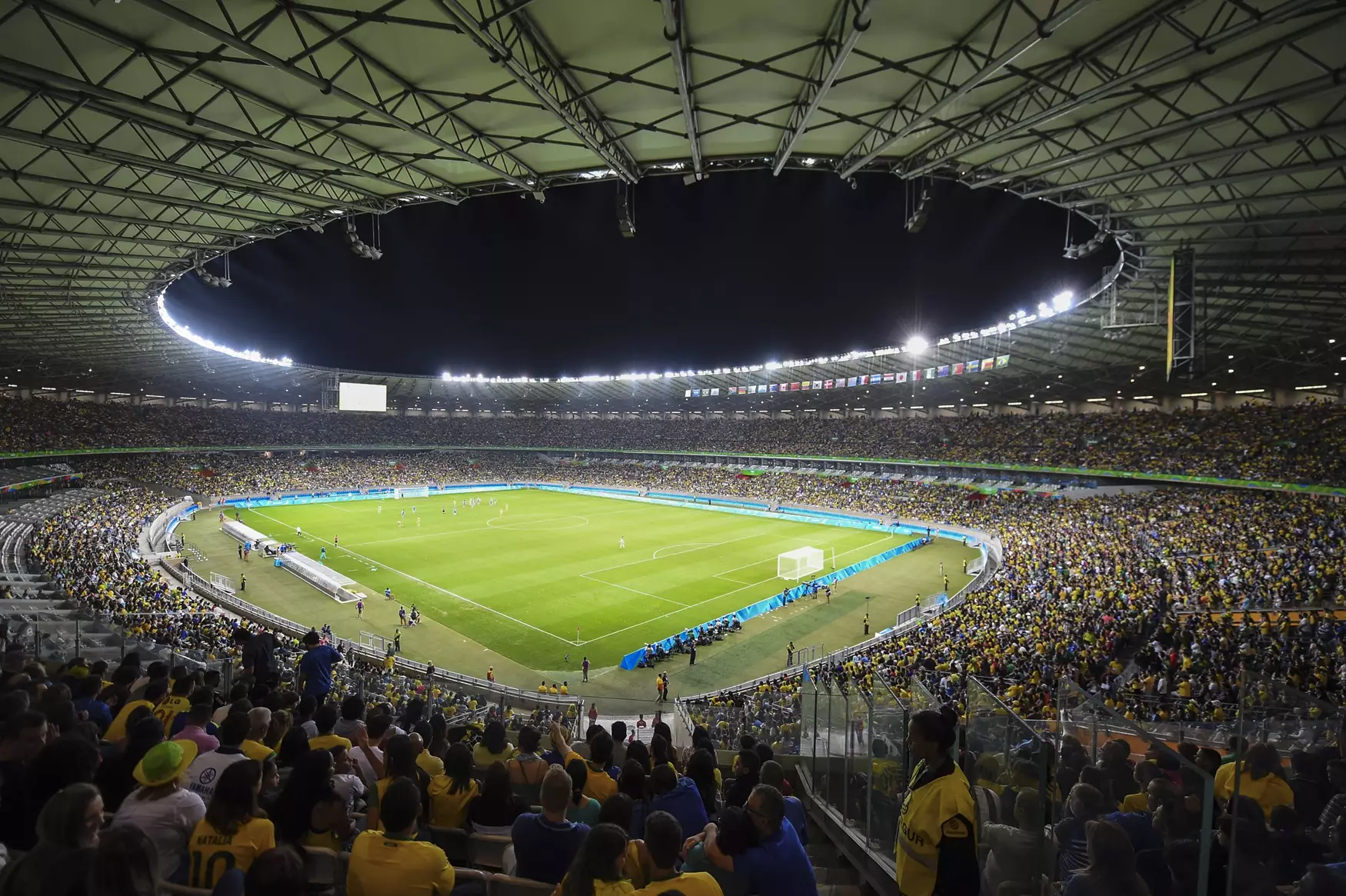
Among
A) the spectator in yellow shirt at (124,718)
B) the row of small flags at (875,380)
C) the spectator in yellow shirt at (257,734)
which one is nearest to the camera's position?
the spectator in yellow shirt at (257,734)

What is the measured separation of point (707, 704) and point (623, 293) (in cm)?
3459

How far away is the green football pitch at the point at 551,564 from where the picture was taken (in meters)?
26.8

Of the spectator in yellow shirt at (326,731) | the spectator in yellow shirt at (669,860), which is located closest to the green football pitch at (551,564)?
the spectator in yellow shirt at (326,731)

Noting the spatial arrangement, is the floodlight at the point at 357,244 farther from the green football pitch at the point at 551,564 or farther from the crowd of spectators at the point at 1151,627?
the crowd of spectators at the point at 1151,627

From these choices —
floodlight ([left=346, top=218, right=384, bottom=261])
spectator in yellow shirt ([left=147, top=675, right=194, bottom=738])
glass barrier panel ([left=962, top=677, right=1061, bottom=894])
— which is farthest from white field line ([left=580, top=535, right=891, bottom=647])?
glass barrier panel ([left=962, top=677, right=1061, bottom=894])

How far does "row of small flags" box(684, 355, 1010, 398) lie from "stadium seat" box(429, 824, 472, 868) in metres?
44.6

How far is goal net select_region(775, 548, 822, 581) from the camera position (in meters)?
34.6

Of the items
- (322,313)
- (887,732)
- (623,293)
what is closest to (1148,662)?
(887,732)

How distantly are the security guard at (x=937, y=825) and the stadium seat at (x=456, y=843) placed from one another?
8.87 ft

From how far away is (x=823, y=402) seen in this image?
71.2 metres

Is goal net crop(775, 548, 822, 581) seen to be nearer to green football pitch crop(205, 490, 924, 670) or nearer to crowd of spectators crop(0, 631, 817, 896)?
green football pitch crop(205, 490, 924, 670)

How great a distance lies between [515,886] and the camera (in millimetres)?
3227

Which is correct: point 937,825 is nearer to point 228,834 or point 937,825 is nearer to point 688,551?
point 228,834

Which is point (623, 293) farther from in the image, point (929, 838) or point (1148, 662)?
point (929, 838)
